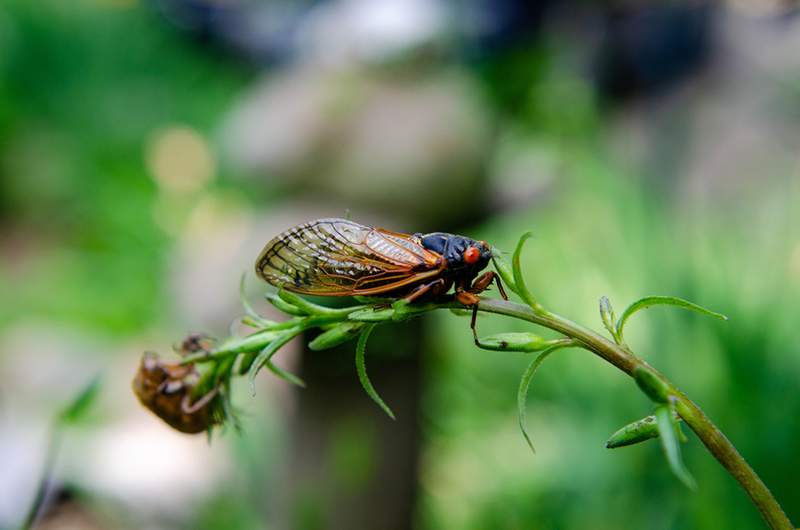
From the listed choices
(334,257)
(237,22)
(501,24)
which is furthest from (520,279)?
(237,22)

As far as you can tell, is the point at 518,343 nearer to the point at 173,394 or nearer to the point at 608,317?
the point at 608,317

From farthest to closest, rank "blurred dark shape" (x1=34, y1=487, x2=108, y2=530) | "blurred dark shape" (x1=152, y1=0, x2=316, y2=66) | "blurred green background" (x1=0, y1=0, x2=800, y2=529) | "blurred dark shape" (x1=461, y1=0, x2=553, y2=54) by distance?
"blurred dark shape" (x1=152, y1=0, x2=316, y2=66) → "blurred dark shape" (x1=461, y1=0, x2=553, y2=54) → "blurred dark shape" (x1=34, y1=487, x2=108, y2=530) → "blurred green background" (x1=0, y1=0, x2=800, y2=529)

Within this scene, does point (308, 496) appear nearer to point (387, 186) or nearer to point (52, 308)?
point (387, 186)

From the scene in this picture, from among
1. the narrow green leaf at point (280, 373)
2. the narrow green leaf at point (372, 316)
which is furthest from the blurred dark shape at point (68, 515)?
the narrow green leaf at point (372, 316)

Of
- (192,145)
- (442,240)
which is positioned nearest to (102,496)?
(442,240)

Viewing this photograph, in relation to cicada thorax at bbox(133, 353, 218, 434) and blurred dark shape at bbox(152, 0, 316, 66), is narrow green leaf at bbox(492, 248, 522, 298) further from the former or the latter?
blurred dark shape at bbox(152, 0, 316, 66)

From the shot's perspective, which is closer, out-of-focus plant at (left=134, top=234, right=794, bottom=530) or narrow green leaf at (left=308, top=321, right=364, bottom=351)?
out-of-focus plant at (left=134, top=234, right=794, bottom=530)

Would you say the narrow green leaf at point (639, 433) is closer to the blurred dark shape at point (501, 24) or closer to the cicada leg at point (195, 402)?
the cicada leg at point (195, 402)

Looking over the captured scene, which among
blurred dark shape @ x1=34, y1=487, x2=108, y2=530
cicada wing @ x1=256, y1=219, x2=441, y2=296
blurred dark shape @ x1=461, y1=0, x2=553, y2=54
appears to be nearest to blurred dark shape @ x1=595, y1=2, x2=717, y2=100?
blurred dark shape @ x1=461, y1=0, x2=553, y2=54
